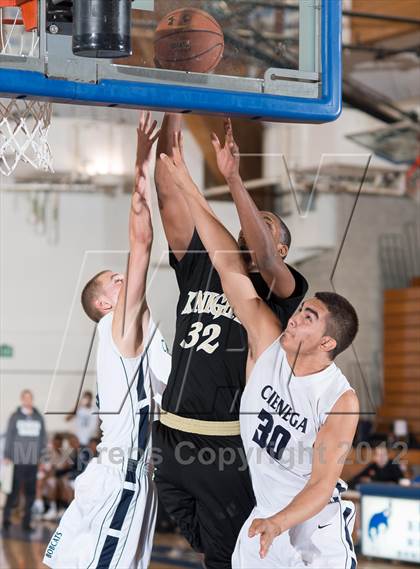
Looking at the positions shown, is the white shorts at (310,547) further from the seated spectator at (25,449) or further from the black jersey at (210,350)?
the seated spectator at (25,449)

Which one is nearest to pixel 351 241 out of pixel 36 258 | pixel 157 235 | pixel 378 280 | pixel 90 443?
pixel 378 280

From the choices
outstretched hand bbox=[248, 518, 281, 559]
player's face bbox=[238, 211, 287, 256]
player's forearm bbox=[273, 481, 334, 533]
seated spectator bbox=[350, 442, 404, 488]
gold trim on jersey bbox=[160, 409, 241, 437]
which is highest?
player's face bbox=[238, 211, 287, 256]

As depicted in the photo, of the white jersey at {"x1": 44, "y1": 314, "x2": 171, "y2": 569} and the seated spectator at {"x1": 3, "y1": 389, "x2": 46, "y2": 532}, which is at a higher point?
the white jersey at {"x1": 44, "y1": 314, "x2": 171, "y2": 569}

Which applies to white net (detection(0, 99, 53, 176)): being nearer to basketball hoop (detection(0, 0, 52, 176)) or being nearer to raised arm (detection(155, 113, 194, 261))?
basketball hoop (detection(0, 0, 52, 176))

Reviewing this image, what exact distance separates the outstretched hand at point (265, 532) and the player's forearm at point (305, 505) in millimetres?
24

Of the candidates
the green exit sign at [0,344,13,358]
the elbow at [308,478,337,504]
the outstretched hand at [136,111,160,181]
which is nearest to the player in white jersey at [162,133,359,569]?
the elbow at [308,478,337,504]

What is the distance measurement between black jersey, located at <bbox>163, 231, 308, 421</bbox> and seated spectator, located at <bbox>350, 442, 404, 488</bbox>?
6.45m

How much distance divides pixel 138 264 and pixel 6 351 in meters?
0.99

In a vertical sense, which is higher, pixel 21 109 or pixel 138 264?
pixel 21 109

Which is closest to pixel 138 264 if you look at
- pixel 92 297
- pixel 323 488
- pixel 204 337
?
pixel 92 297

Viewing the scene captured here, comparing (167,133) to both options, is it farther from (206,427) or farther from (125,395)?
(206,427)

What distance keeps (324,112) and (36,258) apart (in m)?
3.08

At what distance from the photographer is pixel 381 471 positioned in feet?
36.7

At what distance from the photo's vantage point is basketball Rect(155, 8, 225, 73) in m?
4.35
